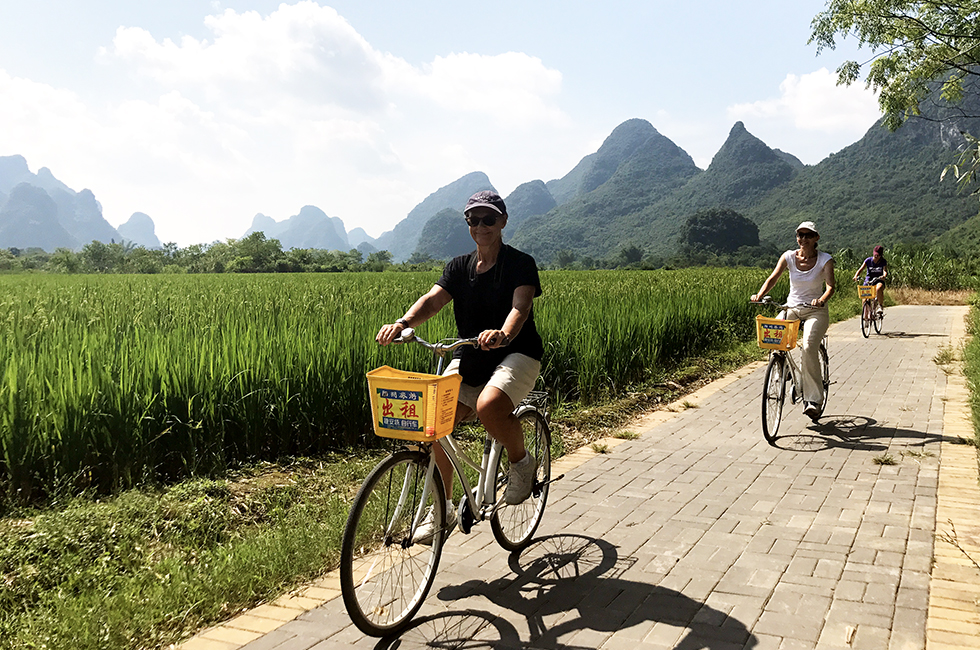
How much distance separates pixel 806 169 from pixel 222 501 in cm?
13415

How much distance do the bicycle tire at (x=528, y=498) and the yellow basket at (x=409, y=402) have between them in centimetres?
96

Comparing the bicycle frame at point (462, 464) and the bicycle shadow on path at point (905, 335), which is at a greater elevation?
the bicycle frame at point (462, 464)

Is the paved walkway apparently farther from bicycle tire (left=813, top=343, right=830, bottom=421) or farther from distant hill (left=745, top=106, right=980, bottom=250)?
distant hill (left=745, top=106, right=980, bottom=250)

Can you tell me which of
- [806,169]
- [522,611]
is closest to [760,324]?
[522,611]

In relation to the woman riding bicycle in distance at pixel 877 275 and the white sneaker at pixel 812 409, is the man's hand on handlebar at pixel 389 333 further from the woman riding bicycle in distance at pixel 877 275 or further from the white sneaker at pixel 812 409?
the woman riding bicycle in distance at pixel 877 275

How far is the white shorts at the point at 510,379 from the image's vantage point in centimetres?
381

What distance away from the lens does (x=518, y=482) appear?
413cm

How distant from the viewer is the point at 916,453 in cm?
679

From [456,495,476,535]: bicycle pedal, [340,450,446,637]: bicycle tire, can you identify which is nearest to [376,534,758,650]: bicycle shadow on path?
[340,450,446,637]: bicycle tire

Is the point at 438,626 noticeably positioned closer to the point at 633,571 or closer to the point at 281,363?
the point at 633,571

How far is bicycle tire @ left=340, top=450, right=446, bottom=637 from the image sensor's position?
11.0 ft

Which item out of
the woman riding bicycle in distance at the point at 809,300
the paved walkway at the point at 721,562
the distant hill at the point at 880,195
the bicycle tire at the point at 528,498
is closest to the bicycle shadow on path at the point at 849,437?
the paved walkway at the point at 721,562

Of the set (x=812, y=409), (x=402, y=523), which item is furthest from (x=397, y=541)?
(x=812, y=409)

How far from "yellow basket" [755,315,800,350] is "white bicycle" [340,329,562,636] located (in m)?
4.41
